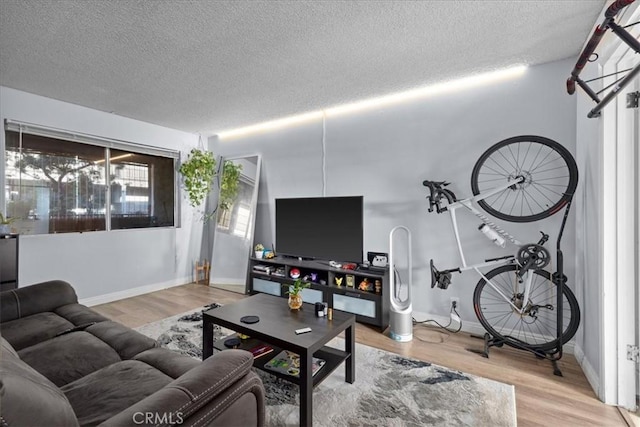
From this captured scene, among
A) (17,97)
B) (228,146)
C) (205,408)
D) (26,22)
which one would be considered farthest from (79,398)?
(228,146)

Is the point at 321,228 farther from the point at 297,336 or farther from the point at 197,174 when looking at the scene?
the point at 197,174

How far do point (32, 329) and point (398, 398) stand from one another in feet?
7.67

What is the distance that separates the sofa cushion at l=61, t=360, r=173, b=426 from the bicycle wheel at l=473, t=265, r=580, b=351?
8.27 ft

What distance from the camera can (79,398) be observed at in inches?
49.3

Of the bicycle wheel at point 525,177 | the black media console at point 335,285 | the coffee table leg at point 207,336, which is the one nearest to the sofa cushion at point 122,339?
the coffee table leg at point 207,336

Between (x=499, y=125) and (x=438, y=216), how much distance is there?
101cm

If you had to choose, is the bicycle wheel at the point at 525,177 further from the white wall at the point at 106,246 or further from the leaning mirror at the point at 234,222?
the white wall at the point at 106,246

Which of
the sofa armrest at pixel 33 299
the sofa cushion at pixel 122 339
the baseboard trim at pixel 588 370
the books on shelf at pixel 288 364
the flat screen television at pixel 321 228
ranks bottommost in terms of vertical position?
the baseboard trim at pixel 588 370

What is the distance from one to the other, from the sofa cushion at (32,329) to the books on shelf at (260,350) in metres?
1.18

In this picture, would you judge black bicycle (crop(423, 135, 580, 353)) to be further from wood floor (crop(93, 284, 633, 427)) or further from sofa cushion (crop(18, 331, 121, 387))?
sofa cushion (crop(18, 331, 121, 387))

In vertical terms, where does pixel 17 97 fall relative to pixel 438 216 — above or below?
above

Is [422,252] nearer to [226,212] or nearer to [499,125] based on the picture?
[499,125]

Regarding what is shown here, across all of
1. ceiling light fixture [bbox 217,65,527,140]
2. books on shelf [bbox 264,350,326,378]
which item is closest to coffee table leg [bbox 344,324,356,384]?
books on shelf [bbox 264,350,326,378]

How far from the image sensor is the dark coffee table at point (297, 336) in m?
1.60
